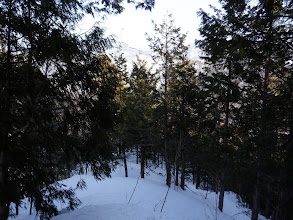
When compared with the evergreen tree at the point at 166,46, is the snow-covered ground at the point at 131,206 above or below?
below

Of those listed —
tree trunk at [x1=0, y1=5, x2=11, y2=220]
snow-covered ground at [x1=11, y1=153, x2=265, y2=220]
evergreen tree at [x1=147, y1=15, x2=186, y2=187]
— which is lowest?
snow-covered ground at [x1=11, y1=153, x2=265, y2=220]

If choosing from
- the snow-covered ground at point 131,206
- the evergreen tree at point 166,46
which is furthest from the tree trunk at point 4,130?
the evergreen tree at point 166,46

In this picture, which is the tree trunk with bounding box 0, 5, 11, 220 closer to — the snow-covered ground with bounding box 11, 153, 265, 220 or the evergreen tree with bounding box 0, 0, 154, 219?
the evergreen tree with bounding box 0, 0, 154, 219

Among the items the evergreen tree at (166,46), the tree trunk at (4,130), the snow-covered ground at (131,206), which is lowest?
the snow-covered ground at (131,206)

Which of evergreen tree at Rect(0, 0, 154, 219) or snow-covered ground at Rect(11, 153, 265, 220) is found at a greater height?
evergreen tree at Rect(0, 0, 154, 219)

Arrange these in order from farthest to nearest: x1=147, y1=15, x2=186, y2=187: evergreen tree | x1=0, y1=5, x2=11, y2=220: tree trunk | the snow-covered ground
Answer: x1=147, y1=15, x2=186, y2=187: evergreen tree < the snow-covered ground < x1=0, y1=5, x2=11, y2=220: tree trunk

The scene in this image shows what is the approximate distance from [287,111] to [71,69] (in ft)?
22.2

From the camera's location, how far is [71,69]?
168 inches

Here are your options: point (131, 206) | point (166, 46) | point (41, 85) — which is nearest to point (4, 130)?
point (41, 85)

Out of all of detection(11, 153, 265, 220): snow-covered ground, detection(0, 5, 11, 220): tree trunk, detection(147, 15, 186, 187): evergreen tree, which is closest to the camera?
detection(0, 5, 11, 220): tree trunk

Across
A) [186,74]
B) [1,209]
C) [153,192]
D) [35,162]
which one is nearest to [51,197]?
[1,209]

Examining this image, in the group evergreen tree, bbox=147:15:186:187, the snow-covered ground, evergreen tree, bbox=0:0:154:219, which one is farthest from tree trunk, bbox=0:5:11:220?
evergreen tree, bbox=147:15:186:187

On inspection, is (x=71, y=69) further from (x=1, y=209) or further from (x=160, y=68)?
(x=160, y=68)

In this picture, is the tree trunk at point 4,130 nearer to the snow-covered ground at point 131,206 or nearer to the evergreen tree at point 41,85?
the evergreen tree at point 41,85
